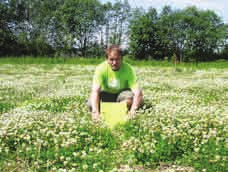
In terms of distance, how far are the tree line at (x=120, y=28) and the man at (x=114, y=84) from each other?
9964 cm

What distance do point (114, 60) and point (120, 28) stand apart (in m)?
122

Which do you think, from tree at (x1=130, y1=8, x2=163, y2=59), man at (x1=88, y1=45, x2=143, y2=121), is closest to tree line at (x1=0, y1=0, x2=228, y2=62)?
tree at (x1=130, y1=8, x2=163, y2=59)

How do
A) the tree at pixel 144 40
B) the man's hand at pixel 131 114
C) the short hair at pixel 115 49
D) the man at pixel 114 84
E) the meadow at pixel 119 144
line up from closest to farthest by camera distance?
the meadow at pixel 119 144, the man's hand at pixel 131 114, the short hair at pixel 115 49, the man at pixel 114 84, the tree at pixel 144 40

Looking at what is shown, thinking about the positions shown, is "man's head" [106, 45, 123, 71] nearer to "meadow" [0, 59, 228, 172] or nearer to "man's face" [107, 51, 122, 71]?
"man's face" [107, 51, 122, 71]

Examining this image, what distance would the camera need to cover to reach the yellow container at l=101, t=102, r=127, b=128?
30.7 feet

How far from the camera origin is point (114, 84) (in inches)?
415

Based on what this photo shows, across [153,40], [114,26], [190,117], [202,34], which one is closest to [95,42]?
[114,26]

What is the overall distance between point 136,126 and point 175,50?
115m

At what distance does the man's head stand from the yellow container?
35.9 inches

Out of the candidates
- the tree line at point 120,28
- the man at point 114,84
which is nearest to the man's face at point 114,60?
the man at point 114,84

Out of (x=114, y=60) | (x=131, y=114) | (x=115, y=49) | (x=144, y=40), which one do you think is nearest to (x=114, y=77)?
(x=114, y=60)

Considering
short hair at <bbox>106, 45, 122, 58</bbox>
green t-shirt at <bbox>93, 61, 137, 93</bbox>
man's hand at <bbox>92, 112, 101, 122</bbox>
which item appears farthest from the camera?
green t-shirt at <bbox>93, 61, 137, 93</bbox>

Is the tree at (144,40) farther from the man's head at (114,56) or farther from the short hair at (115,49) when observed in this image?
the short hair at (115,49)

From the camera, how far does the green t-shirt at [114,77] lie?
10.2 meters
